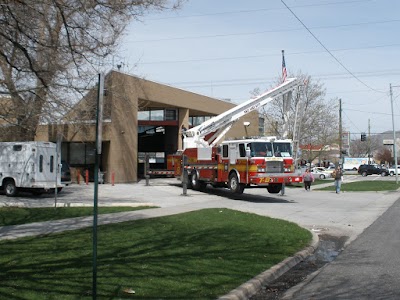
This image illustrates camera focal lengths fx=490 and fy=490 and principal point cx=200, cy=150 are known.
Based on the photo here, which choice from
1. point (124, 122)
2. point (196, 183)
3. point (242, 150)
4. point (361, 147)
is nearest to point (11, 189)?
point (196, 183)

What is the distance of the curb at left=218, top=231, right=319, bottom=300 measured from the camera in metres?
6.70

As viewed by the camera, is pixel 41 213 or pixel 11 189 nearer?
pixel 41 213

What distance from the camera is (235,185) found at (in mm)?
23312

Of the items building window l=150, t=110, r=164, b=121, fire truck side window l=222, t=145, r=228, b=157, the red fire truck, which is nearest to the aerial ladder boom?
the red fire truck

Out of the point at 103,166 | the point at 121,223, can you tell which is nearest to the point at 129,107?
the point at 103,166

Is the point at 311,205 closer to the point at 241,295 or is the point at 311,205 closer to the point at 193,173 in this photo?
the point at 193,173

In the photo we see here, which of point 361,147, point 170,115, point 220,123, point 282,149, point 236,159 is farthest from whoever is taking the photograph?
point 361,147

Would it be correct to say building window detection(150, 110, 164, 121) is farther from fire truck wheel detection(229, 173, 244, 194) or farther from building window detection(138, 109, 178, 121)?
fire truck wheel detection(229, 173, 244, 194)

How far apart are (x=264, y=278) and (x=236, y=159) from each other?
15.4 m

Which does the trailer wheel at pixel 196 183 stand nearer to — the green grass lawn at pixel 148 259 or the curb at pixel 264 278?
the green grass lawn at pixel 148 259

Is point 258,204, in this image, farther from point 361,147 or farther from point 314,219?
point 361,147

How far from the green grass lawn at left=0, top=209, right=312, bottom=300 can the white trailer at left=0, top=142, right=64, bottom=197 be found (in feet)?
33.7

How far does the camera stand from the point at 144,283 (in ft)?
22.5

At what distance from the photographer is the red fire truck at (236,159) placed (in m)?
22.2
